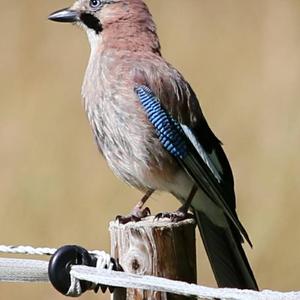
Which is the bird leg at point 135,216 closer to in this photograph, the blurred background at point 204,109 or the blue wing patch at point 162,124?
the blue wing patch at point 162,124

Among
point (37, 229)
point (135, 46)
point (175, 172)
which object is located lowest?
point (37, 229)

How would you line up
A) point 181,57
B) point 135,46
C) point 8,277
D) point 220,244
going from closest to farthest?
point 8,277, point 220,244, point 135,46, point 181,57

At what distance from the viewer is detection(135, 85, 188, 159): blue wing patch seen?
267 inches

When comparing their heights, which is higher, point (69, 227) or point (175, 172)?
point (175, 172)

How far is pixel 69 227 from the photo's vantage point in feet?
32.5

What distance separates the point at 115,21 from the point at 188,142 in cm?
77

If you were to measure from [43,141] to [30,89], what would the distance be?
1.75ft

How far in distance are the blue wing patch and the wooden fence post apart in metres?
1.38

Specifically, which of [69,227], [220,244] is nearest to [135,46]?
[220,244]

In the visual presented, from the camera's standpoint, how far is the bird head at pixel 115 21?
23.4ft

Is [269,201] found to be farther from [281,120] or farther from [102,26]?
[102,26]

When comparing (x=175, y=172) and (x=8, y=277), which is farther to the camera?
(x=175, y=172)

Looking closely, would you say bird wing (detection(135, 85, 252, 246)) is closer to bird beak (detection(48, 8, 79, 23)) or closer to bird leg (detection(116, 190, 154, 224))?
bird leg (detection(116, 190, 154, 224))

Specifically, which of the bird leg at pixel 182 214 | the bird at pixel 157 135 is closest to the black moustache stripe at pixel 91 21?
the bird at pixel 157 135
